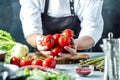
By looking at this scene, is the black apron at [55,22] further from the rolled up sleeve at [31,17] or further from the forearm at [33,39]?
the forearm at [33,39]

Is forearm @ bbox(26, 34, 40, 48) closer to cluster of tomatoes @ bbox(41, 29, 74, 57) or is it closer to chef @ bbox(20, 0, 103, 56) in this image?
chef @ bbox(20, 0, 103, 56)

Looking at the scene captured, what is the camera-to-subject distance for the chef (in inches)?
100.0

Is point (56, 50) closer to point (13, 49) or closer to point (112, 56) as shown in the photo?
point (13, 49)

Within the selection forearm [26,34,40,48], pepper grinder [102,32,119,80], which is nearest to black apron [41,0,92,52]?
forearm [26,34,40,48]

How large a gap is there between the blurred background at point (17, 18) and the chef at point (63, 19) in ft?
2.29

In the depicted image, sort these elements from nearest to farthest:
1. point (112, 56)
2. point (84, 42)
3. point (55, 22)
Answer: point (112, 56) < point (84, 42) < point (55, 22)

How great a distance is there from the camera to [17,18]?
3475mm

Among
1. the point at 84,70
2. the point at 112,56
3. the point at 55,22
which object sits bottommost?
the point at 84,70

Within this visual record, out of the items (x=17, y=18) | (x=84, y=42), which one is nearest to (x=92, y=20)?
(x=84, y=42)

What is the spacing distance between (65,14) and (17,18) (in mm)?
835

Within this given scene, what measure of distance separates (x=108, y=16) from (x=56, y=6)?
33.6 inches

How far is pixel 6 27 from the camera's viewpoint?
3459 mm

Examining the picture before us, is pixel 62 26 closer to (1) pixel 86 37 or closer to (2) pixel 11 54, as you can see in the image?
(1) pixel 86 37

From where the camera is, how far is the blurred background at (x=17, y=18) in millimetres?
3439
